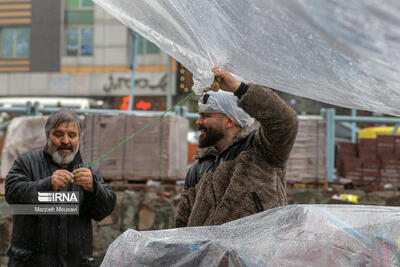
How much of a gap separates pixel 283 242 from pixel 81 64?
2153cm

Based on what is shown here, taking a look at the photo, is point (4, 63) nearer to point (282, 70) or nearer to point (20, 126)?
point (20, 126)

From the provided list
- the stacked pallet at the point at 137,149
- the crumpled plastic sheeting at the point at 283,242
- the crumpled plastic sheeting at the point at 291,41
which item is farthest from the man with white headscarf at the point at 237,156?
the stacked pallet at the point at 137,149

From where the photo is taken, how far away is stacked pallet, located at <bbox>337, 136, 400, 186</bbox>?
6438mm

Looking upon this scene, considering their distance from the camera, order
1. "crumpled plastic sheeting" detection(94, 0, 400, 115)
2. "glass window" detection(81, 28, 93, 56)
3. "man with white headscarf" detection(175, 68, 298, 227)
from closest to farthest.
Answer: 1. "crumpled plastic sheeting" detection(94, 0, 400, 115)
2. "man with white headscarf" detection(175, 68, 298, 227)
3. "glass window" detection(81, 28, 93, 56)

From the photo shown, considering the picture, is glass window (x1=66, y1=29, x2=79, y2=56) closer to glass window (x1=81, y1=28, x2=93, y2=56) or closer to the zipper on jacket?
glass window (x1=81, y1=28, x2=93, y2=56)

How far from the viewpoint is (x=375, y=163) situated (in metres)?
6.48

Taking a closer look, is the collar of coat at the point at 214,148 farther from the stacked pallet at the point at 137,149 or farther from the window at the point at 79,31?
the window at the point at 79,31

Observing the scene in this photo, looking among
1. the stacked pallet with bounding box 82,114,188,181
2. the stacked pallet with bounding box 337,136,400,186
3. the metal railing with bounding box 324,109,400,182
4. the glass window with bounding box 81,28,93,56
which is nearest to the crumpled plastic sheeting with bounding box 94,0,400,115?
the stacked pallet with bounding box 82,114,188,181

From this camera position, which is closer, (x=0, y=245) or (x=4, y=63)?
(x=0, y=245)

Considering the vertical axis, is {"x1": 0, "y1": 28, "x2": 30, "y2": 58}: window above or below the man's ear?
above

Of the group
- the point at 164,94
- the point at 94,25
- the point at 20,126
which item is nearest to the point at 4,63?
the point at 94,25

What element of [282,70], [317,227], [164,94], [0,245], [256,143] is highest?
[164,94]

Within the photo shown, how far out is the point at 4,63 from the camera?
70.5ft

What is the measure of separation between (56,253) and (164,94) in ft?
54.6
